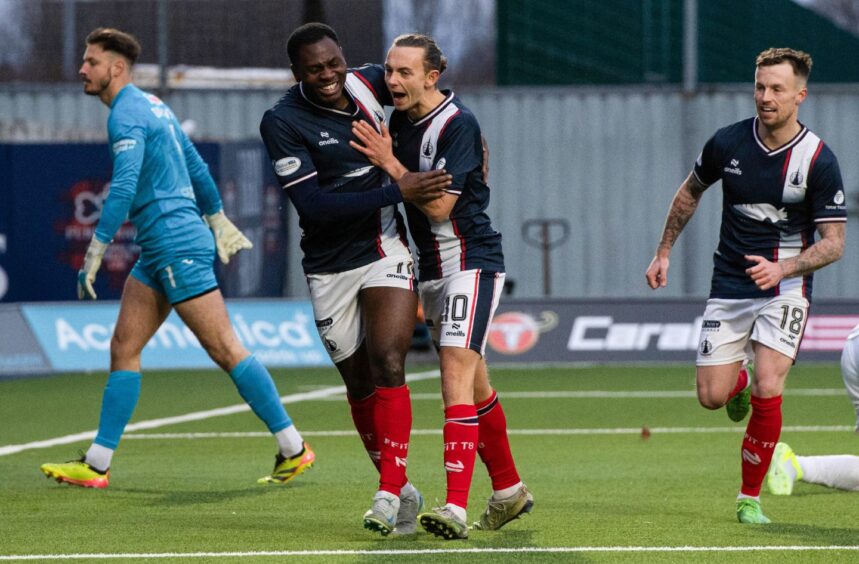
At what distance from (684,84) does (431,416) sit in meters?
12.2

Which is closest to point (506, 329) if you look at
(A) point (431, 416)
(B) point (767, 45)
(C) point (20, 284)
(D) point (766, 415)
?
(A) point (431, 416)

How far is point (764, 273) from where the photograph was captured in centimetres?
738

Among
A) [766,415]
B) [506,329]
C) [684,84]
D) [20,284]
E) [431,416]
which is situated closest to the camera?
[766,415]

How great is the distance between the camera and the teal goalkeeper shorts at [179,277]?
9055 mm

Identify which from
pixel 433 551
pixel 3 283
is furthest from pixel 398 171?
pixel 3 283

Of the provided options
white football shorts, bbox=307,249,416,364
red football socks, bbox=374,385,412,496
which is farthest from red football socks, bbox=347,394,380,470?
red football socks, bbox=374,385,412,496

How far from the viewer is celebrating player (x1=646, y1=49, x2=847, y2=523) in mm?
7633

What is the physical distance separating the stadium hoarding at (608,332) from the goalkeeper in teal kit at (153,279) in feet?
29.1

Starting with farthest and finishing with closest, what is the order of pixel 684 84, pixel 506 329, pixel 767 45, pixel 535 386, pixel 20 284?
1. pixel 767 45
2. pixel 684 84
3. pixel 20 284
4. pixel 506 329
5. pixel 535 386

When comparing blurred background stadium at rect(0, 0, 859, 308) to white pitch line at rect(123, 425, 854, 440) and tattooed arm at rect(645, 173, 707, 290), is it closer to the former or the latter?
white pitch line at rect(123, 425, 854, 440)

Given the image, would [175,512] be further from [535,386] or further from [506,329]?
[506,329]

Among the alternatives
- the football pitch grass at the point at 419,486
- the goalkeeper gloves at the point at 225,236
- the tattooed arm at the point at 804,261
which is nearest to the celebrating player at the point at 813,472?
the football pitch grass at the point at 419,486

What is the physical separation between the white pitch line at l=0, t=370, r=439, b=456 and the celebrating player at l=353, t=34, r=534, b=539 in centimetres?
457

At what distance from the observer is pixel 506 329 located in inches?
717
